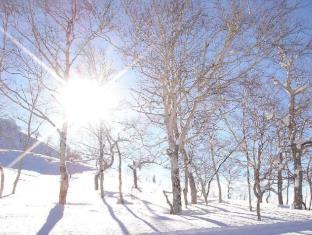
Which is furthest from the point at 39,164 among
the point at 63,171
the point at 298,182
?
the point at 63,171

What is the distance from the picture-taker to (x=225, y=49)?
13.4 meters

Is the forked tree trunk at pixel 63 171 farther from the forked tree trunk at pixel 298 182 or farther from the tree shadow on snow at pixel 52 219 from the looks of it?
the forked tree trunk at pixel 298 182

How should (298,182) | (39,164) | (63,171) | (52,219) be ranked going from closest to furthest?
(52,219) → (63,171) → (298,182) → (39,164)

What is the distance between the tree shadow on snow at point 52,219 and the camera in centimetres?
840

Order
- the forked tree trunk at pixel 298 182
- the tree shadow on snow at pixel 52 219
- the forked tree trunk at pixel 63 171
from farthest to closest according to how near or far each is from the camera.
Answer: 1. the forked tree trunk at pixel 298 182
2. the forked tree trunk at pixel 63 171
3. the tree shadow on snow at pixel 52 219

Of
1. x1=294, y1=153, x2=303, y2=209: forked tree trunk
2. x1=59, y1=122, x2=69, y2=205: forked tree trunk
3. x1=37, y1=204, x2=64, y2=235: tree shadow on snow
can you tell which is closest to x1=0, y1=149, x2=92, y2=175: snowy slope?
x1=294, y1=153, x2=303, y2=209: forked tree trunk

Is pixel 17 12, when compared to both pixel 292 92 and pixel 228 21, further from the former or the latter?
pixel 292 92

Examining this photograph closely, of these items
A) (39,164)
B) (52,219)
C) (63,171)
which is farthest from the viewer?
(39,164)

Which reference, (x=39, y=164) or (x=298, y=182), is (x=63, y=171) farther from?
(x=39, y=164)

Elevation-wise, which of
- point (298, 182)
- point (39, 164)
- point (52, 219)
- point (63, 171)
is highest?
point (39, 164)

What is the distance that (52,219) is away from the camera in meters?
9.70

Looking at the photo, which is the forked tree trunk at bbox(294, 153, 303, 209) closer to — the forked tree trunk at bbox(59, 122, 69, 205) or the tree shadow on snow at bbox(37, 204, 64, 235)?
the forked tree trunk at bbox(59, 122, 69, 205)

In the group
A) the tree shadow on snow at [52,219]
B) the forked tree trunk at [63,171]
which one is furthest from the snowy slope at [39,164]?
the tree shadow on snow at [52,219]

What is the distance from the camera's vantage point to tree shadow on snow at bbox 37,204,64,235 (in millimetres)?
8398
